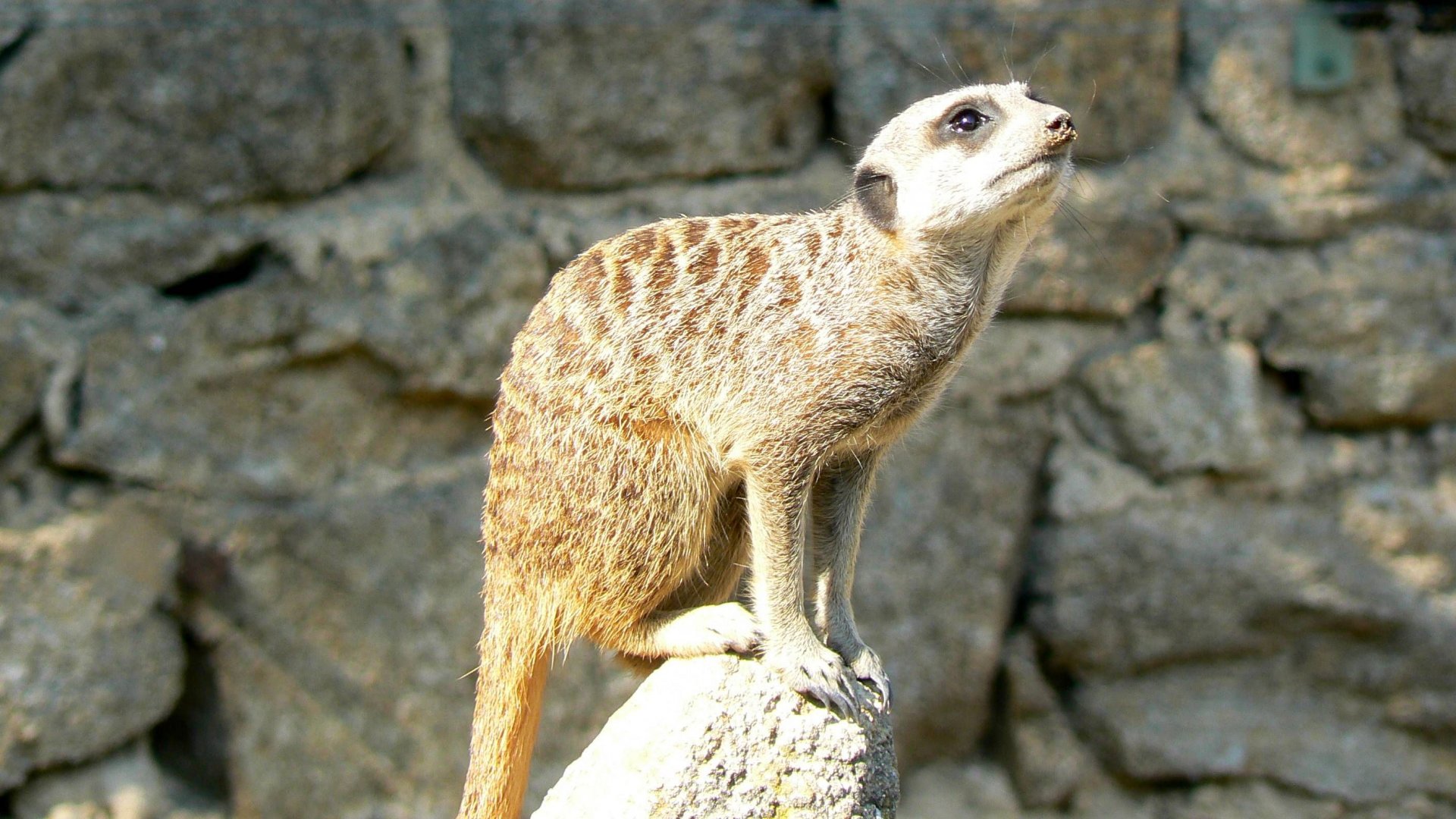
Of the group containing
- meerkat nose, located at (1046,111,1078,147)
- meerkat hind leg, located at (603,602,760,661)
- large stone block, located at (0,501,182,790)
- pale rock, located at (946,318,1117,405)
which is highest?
meerkat nose, located at (1046,111,1078,147)

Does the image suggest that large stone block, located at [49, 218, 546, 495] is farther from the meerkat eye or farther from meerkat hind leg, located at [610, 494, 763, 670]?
the meerkat eye

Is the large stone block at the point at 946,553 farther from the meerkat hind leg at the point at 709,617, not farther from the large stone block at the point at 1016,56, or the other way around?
the meerkat hind leg at the point at 709,617

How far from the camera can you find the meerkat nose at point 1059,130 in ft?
5.38

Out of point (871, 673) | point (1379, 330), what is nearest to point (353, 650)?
point (871, 673)

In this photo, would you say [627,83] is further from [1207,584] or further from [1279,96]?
[1207,584]

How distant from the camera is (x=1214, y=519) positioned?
3.07m

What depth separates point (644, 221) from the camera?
9.59ft

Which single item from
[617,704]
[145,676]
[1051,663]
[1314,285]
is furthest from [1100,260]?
[145,676]

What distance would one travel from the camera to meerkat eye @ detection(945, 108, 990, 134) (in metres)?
1.72

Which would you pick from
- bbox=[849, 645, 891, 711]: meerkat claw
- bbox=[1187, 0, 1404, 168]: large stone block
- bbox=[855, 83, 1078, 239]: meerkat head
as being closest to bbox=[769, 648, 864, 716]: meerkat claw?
bbox=[849, 645, 891, 711]: meerkat claw

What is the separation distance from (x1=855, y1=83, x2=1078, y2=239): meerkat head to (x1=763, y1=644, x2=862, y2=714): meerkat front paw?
21.0 inches

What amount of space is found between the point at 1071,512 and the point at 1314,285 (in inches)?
28.1

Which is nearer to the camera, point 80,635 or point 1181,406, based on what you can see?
point 80,635

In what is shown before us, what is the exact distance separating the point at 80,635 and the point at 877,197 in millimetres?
1779
